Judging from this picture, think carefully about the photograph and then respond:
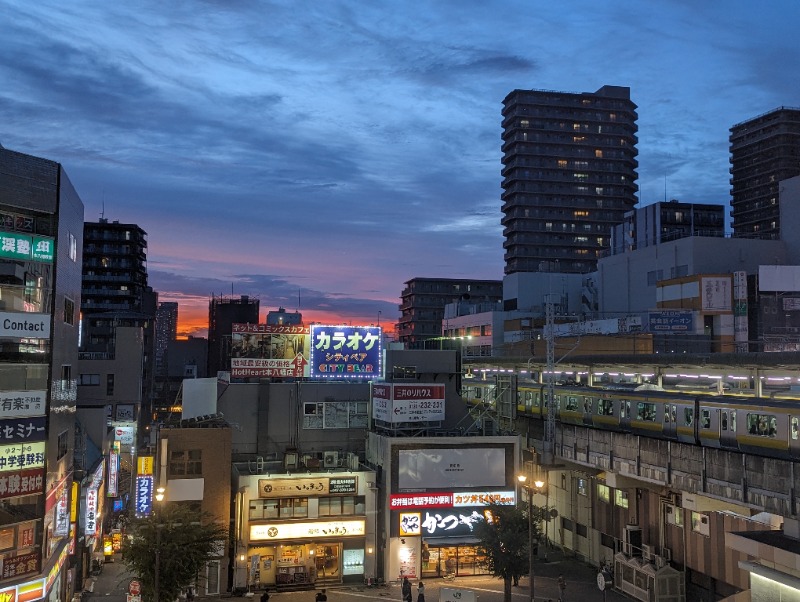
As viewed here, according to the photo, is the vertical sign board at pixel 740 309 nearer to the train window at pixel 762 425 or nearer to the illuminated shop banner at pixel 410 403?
the illuminated shop banner at pixel 410 403

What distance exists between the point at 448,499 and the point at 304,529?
827 cm

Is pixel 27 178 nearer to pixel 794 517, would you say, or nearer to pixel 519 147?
pixel 794 517

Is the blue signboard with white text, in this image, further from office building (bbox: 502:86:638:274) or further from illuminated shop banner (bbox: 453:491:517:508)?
office building (bbox: 502:86:638:274)

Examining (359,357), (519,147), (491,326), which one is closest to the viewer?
(359,357)

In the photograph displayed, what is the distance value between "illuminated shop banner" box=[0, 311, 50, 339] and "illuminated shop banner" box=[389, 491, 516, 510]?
2106 centimetres

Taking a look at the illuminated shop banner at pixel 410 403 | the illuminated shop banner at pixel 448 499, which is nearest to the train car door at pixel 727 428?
the illuminated shop banner at pixel 448 499

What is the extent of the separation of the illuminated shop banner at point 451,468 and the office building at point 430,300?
101585mm

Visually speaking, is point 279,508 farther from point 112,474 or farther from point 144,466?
point 112,474

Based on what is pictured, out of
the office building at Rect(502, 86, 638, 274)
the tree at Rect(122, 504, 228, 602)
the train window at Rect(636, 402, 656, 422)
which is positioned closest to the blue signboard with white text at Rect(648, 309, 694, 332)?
the train window at Rect(636, 402, 656, 422)

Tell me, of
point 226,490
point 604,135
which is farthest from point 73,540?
point 604,135

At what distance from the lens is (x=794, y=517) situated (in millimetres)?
25938

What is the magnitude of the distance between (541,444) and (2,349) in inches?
1280

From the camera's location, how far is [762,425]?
29.0m

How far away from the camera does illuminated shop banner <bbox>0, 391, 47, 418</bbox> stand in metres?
25.5
